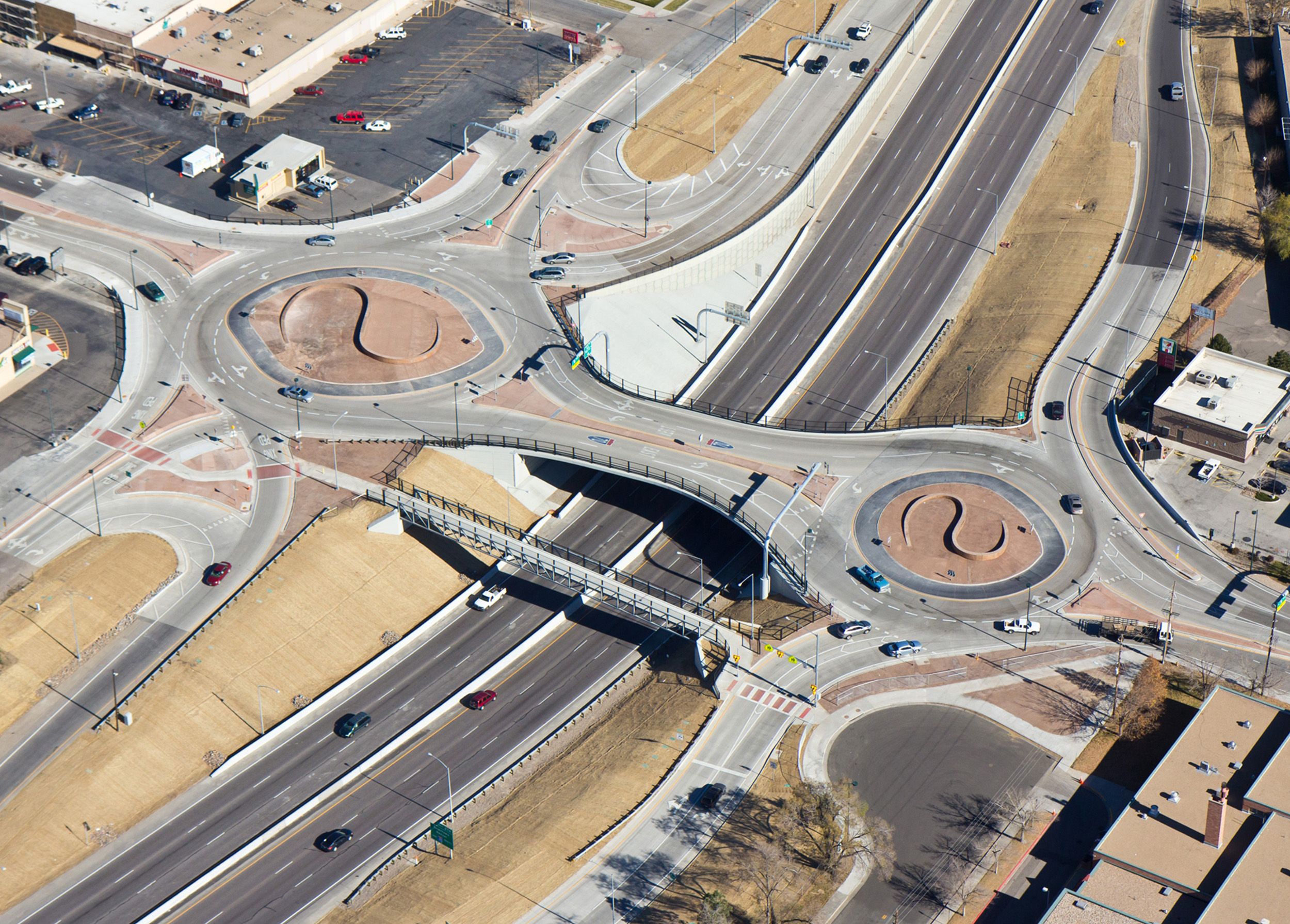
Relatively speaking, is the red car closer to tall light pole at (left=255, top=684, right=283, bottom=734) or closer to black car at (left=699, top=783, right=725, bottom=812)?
tall light pole at (left=255, top=684, right=283, bottom=734)

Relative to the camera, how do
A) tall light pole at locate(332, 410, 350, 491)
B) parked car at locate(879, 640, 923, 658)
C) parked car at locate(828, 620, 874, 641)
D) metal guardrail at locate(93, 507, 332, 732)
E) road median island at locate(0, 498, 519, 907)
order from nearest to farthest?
road median island at locate(0, 498, 519, 907), metal guardrail at locate(93, 507, 332, 732), parked car at locate(879, 640, 923, 658), parked car at locate(828, 620, 874, 641), tall light pole at locate(332, 410, 350, 491)

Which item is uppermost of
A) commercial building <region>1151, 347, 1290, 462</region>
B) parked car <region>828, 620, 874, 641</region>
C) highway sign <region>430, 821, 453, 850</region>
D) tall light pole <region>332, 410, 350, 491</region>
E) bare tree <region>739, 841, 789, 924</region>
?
commercial building <region>1151, 347, 1290, 462</region>

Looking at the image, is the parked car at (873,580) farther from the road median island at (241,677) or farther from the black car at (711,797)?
the road median island at (241,677)

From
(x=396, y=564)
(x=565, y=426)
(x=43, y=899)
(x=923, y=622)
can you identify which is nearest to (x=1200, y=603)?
(x=923, y=622)

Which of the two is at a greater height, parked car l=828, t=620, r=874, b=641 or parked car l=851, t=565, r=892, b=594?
parked car l=851, t=565, r=892, b=594

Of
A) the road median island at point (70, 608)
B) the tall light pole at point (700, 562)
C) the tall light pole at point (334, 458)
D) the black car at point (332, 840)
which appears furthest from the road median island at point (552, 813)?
the road median island at point (70, 608)

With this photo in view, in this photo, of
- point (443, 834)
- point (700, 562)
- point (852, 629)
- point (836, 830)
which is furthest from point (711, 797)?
point (700, 562)

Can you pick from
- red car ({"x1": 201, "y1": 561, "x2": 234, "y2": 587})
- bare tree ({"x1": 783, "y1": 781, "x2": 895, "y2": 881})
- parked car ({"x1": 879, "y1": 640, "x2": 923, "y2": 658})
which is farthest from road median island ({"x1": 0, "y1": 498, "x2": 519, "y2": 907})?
bare tree ({"x1": 783, "y1": 781, "x2": 895, "y2": 881})
